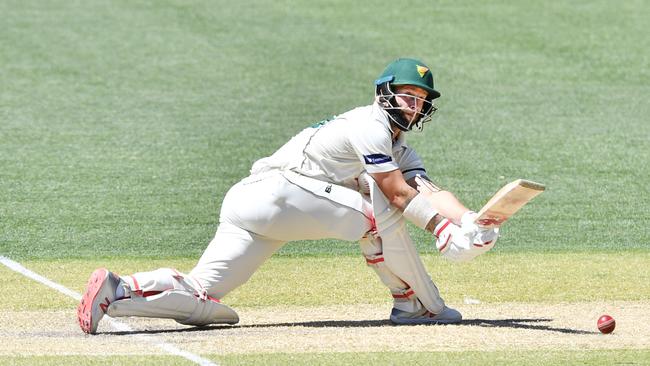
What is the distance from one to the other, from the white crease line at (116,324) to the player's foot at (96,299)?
28 centimetres

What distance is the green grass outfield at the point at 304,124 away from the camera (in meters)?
10.9

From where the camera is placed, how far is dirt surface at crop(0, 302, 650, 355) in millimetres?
7637

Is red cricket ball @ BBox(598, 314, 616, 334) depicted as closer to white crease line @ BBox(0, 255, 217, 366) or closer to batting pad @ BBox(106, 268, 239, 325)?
batting pad @ BBox(106, 268, 239, 325)

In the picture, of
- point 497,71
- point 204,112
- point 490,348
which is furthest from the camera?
point 497,71

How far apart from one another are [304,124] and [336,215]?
27.5ft

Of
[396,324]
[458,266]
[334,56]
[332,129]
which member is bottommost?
[334,56]

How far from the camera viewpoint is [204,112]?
17.4 metres

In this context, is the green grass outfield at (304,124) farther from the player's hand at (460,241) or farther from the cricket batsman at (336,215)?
the cricket batsman at (336,215)

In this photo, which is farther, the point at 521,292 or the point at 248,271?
the point at 521,292

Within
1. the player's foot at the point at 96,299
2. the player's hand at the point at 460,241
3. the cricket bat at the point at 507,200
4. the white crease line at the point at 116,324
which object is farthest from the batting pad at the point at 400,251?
the player's foot at the point at 96,299

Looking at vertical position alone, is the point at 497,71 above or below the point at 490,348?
below

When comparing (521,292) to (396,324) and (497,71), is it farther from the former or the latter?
(497,71)

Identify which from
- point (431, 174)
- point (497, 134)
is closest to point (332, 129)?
point (431, 174)

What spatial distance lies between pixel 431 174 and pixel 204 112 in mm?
4252
